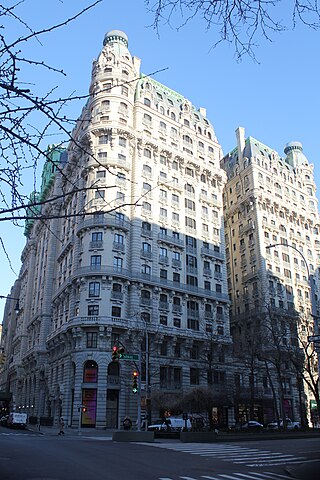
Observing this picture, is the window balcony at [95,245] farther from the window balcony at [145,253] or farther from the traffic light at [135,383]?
the traffic light at [135,383]

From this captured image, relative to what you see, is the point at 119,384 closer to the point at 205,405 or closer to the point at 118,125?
the point at 205,405

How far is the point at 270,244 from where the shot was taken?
250 ft

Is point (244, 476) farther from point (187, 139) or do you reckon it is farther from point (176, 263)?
point (187, 139)

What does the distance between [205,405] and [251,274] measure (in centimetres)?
3344

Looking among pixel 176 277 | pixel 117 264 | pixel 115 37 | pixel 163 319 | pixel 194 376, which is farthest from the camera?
pixel 115 37

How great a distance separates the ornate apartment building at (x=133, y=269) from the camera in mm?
50438

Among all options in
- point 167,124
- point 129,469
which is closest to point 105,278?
point 167,124

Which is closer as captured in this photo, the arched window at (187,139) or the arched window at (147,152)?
the arched window at (147,152)

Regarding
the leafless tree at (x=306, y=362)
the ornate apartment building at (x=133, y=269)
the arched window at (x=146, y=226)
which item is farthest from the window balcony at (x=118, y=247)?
the leafless tree at (x=306, y=362)

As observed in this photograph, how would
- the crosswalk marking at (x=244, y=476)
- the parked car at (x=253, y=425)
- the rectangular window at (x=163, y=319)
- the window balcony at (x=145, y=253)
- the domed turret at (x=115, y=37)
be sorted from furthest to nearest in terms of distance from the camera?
the domed turret at (x=115, y=37) < the window balcony at (x=145, y=253) < the rectangular window at (x=163, y=319) < the parked car at (x=253, y=425) < the crosswalk marking at (x=244, y=476)

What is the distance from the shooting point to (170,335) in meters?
55.3

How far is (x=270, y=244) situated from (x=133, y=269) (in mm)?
31531

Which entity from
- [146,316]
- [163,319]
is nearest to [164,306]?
[163,319]

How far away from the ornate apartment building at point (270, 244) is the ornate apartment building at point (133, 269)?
32.4 ft
